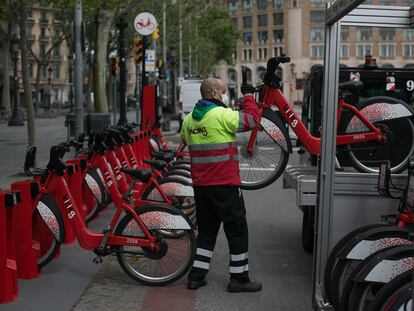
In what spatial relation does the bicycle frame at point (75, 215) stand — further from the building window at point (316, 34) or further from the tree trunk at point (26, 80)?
the building window at point (316, 34)

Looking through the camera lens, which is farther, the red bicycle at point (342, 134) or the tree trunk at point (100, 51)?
the tree trunk at point (100, 51)

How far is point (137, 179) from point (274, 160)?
1.73m

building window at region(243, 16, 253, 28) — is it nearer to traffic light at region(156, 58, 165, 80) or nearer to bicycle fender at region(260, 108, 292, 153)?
traffic light at region(156, 58, 165, 80)

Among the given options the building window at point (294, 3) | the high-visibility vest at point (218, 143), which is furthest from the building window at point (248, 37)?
the high-visibility vest at point (218, 143)

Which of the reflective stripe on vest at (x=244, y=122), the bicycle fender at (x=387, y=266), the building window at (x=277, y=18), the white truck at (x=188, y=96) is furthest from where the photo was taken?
the building window at (x=277, y=18)

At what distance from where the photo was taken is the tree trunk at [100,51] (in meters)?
30.5

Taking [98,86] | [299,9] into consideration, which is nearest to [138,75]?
[98,86]

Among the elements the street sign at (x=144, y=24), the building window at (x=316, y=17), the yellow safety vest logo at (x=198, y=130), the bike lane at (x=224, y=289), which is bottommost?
the bike lane at (x=224, y=289)

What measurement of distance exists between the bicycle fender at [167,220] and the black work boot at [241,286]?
0.61 meters

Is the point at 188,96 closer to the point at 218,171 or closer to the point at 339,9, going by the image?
the point at 218,171

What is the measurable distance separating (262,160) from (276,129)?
47 centimetres

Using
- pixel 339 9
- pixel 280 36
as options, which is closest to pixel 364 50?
pixel 339 9

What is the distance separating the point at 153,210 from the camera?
20.9ft

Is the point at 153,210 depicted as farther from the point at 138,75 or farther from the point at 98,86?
the point at 98,86
